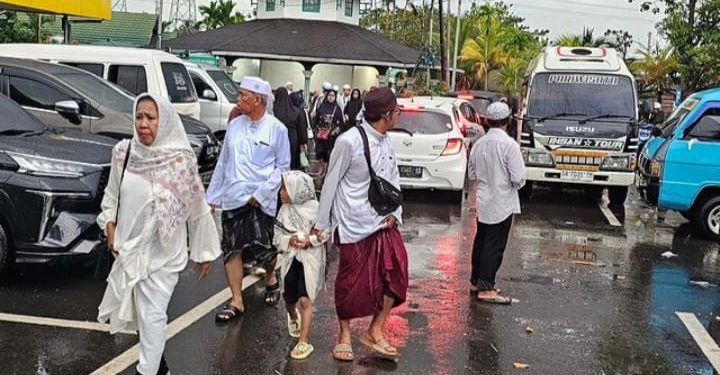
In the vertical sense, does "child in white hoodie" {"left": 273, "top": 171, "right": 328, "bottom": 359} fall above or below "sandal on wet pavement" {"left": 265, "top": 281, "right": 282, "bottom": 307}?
above

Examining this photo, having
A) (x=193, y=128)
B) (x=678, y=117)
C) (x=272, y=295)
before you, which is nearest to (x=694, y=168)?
(x=678, y=117)

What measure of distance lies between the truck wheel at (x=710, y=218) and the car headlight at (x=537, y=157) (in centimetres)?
286

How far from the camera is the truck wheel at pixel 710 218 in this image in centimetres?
1070

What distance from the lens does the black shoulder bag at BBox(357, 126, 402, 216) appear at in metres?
5.35

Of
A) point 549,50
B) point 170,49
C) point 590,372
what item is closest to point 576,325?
point 590,372

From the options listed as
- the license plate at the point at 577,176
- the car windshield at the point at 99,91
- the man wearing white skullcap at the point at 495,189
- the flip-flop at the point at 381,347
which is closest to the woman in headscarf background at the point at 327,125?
the license plate at the point at 577,176

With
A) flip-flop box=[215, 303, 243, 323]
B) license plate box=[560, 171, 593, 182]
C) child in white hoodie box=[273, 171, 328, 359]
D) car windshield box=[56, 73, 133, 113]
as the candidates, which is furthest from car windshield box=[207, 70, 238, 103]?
child in white hoodie box=[273, 171, 328, 359]

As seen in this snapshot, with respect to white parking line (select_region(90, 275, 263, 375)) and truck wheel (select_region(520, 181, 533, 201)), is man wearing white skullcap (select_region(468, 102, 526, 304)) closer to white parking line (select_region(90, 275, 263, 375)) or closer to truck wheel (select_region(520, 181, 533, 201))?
white parking line (select_region(90, 275, 263, 375))

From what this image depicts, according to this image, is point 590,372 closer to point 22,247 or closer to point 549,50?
point 22,247

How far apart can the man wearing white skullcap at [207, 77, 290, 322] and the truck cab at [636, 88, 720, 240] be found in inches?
250

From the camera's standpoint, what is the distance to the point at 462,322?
655 cm

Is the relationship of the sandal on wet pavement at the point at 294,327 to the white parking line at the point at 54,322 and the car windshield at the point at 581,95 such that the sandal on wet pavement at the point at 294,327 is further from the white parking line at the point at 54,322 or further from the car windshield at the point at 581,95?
the car windshield at the point at 581,95

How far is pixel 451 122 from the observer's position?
13.0 m

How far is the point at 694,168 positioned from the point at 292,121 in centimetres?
569
